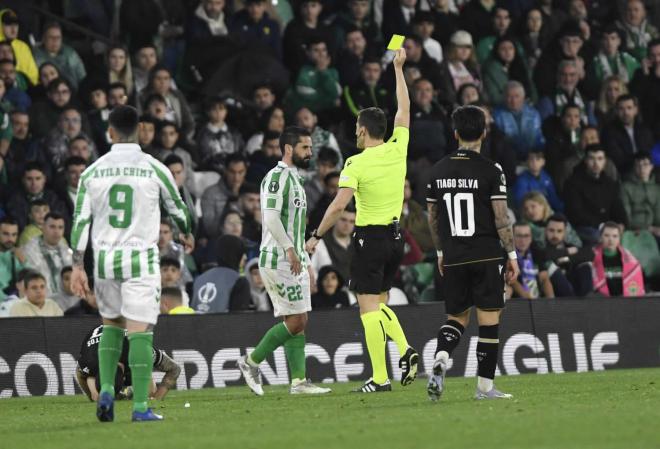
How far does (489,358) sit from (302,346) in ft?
8.03

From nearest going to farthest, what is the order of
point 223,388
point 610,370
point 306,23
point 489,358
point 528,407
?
point 528,407
point 489,358
point 223,388
point 610,370
point 306,23

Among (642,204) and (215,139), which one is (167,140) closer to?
(215,139)

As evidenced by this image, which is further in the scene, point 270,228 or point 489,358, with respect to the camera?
point 270,228

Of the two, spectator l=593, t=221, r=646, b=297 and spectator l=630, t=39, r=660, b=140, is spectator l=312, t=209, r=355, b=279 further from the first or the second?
spectator l=630, t=39, r=660, b=140

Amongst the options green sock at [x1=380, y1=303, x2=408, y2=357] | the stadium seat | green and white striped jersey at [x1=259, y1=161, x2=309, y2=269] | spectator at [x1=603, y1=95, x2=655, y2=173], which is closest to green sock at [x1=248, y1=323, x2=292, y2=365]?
green and white striped jersey at [x1=259, y1=161, x2=309, y2=269]

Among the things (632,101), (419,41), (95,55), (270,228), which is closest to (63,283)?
(95,55)

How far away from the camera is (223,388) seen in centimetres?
1630

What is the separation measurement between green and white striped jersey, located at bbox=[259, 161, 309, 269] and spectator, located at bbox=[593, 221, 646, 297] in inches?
314

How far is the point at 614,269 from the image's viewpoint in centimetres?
2061

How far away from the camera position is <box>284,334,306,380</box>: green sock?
1370 centimetres

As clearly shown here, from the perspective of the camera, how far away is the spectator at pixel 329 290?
18.8 metres

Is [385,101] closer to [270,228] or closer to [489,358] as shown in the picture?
[270,228]

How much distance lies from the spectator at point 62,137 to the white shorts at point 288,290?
664 cm

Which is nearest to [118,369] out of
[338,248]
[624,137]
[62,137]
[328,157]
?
[62,137]
